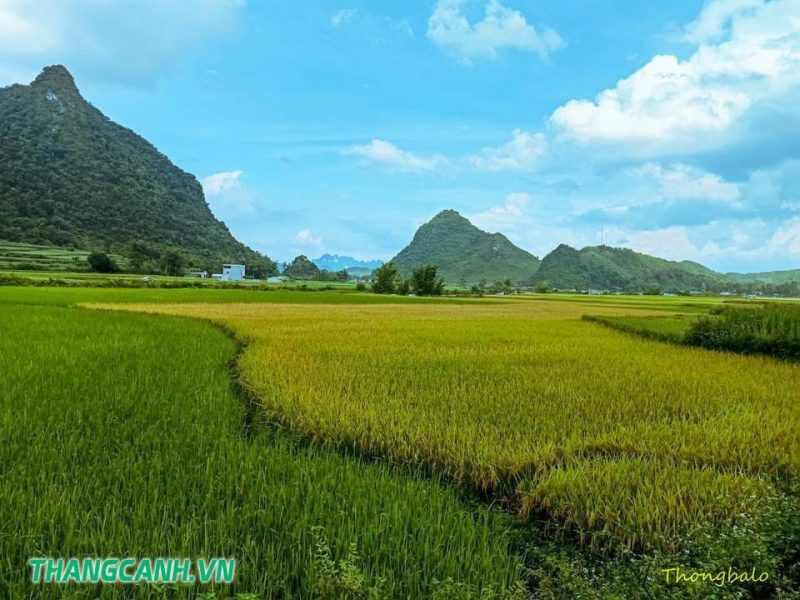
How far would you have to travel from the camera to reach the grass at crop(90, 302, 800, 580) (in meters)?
2.68

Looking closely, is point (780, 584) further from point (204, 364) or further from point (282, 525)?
point (204, 364)

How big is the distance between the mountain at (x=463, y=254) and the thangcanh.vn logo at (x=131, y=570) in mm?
139386

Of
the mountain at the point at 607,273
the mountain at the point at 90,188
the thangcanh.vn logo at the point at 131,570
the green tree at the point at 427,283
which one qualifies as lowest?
the thangcanh.vn logo at the point at 131,570

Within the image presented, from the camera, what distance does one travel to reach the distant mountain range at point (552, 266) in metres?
120

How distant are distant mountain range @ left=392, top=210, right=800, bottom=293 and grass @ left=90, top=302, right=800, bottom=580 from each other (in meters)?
89.6

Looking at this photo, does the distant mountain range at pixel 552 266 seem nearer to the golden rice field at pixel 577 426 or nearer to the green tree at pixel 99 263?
the green tree at pixel 99 263

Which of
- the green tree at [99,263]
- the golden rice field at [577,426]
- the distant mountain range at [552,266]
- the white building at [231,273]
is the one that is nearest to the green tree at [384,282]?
the white building at [231,273]

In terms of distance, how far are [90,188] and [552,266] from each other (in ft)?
365

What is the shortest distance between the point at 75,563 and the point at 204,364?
201 inches

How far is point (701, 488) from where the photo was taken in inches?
112

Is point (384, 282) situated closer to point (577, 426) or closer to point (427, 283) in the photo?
point (427, 283)

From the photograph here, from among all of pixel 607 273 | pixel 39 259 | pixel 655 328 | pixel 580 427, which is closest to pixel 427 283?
pixel 655 328

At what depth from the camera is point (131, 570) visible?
2.00 metres

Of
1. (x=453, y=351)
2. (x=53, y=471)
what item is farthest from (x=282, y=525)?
(x=453, y=351)
